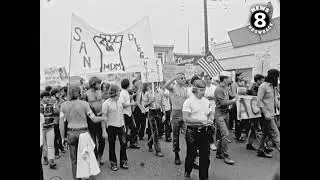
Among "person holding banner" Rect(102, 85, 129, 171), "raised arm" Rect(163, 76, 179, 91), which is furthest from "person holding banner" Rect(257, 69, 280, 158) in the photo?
"person holding banner" Rect(102, 85, 129, 171)

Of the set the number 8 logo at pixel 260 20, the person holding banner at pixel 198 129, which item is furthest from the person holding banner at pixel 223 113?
the number 8 logo at pixel 260 20

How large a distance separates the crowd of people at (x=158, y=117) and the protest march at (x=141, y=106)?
0.4 inches

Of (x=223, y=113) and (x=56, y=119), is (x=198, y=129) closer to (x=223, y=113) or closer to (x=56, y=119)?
(x=223, y=113)

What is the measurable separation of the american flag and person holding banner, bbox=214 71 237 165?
0.08 m

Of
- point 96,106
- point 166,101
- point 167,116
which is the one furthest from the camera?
point 167,116

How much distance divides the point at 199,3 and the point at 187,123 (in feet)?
4.54

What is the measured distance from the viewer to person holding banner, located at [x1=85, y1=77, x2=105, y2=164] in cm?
396

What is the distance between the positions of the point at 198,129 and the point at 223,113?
0.50 m

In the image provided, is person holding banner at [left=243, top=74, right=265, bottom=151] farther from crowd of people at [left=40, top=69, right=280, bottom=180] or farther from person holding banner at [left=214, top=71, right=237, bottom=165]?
person holding banner at [left=214, top=71, right=237, bottom=165]

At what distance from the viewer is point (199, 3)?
3.91m

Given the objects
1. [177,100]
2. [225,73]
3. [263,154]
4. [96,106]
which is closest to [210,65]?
[225,73]

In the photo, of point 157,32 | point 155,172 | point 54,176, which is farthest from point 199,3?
point 54,176
